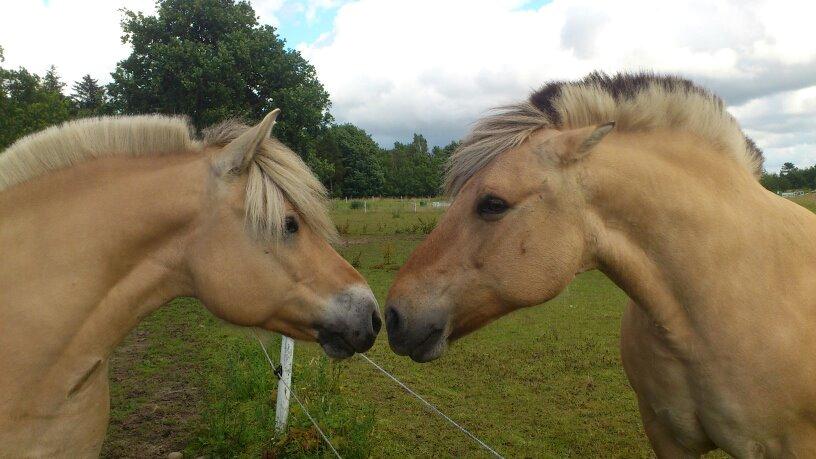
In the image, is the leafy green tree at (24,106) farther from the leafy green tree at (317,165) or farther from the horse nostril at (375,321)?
the horse nostril at (375,321)

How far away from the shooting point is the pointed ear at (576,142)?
7.73ft

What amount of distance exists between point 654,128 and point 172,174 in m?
2.38

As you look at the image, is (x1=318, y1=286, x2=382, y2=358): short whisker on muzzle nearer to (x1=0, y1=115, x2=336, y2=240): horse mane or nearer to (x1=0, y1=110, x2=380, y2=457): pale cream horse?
(x1=0, y1=110, x2=380, y2=457): pale cream horse

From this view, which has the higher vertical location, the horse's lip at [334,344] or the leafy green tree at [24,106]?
the leafy green tree at [24,106]

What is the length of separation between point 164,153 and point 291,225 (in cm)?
72

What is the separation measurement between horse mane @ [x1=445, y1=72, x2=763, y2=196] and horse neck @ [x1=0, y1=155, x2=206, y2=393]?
55.4 inches

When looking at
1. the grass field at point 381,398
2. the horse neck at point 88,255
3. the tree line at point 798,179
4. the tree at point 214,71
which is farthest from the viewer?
the tree line at point 798,179

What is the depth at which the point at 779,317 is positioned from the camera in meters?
2.34

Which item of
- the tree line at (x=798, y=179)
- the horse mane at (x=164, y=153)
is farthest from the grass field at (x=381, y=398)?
the tree line at (x=798, y=179)

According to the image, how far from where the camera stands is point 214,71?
1274 centimetres

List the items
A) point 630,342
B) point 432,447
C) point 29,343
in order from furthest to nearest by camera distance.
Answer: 1. point 432,447
2. point 630,342
3. point 29,343

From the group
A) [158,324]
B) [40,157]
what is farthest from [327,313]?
[158,324]

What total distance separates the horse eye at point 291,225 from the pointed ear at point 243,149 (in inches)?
13.1

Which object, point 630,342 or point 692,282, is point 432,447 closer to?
point 630,342
